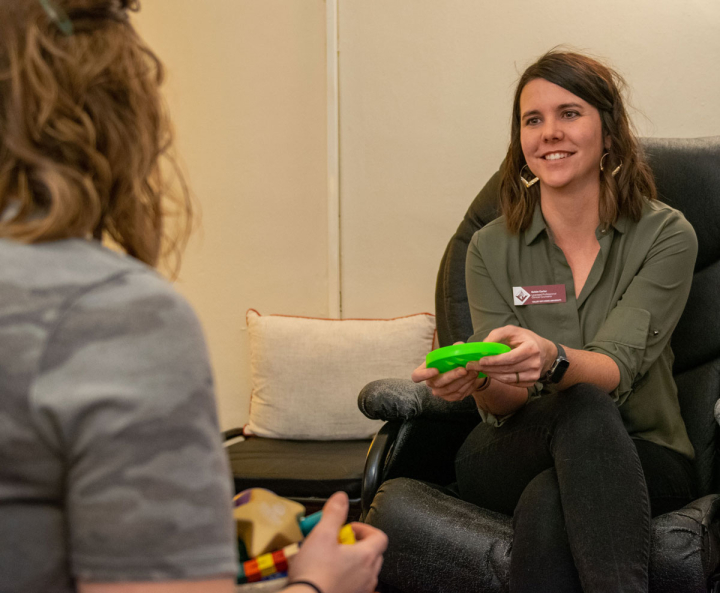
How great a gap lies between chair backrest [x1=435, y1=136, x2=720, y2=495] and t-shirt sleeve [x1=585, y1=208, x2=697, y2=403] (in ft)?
0.35

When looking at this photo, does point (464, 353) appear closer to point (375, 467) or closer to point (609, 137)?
point (375, 467)

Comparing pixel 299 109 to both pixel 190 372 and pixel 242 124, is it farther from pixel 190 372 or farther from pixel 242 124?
pixel 190 372

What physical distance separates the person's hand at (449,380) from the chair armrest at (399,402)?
0.25 ft

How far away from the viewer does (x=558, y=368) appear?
1.41 meters

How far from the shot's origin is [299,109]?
2.75 metres

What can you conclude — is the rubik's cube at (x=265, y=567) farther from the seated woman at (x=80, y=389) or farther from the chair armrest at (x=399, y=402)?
the chair armrest at (x=399, y=402)

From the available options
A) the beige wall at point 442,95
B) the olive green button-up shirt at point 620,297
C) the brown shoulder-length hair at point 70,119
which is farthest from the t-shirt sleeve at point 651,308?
the brown shoulder-length hair at point 70,119

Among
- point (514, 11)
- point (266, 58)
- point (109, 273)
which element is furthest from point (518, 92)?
point (109, 273)

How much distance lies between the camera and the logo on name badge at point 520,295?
5.57ft

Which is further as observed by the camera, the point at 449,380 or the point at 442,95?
the point at 442,95

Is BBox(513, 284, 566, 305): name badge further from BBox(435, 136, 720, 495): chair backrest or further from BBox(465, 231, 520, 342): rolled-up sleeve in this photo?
BBox(435, 136, 720, 495): chair backrest

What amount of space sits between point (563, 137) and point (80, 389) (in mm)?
1429

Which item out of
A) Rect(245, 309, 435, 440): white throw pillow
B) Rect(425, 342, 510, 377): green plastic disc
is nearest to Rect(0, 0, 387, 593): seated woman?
Rect(425, 342, 510, 377): green plastic disc

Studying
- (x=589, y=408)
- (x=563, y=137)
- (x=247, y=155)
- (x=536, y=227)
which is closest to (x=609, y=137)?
(x=563, y=137)
